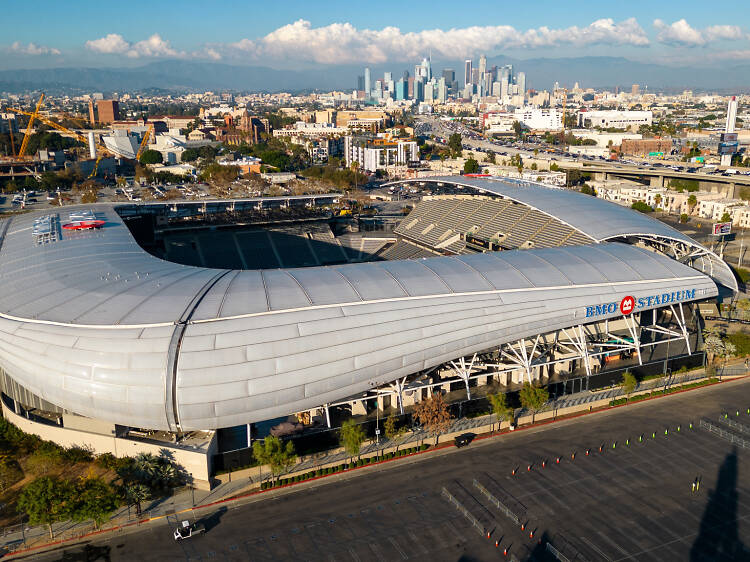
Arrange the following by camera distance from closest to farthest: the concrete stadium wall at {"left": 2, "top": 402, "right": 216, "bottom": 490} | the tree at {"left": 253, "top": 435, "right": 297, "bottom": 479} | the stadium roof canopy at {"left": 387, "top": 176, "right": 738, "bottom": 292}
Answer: the tree at {"left": 253, "top": 435, "right": 297, "bottom": 479}, the concrete stadium wall at {"left": 2, "top": 402, "right": 216, "bottom": 490}, the stadium roof canopy at {"left": 387, "top": 176, "right": 738, "bottom": 292}

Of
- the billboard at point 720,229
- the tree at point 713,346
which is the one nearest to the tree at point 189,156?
the billboard at point 720,229

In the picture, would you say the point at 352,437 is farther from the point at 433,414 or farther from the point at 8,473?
the point at 8,473

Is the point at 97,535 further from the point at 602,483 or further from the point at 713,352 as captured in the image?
the point at 713,352

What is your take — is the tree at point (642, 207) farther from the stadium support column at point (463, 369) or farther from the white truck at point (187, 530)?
the white truck at point (187, 530)

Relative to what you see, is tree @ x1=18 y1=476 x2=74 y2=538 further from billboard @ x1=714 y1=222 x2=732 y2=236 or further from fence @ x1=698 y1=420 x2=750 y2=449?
billboard @ x1=714 y1=222 x2=732 y2=236

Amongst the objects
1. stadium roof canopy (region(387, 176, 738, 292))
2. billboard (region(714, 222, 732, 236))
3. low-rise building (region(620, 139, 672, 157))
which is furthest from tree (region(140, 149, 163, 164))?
billboard (region(714, 222, 732, 236))
